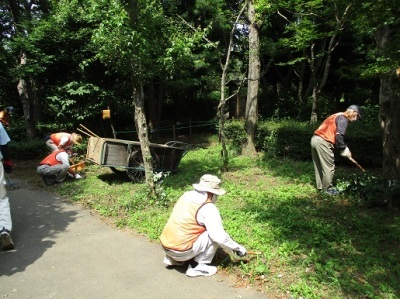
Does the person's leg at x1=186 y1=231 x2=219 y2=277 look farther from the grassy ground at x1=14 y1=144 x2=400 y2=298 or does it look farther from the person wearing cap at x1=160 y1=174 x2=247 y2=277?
the grassy ground at x1=14 y1=144 x2=400 y2=298

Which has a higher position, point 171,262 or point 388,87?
point 388,87

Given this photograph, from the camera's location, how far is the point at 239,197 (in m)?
6.29

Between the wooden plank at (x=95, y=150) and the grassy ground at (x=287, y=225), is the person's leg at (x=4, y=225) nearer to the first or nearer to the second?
the grassy ground at (x=287, y=225)

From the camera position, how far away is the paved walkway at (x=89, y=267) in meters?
3.44

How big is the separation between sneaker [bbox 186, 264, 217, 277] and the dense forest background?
3116 mm

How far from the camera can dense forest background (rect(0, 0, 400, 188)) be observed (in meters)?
5.58

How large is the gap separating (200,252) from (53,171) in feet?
17.4

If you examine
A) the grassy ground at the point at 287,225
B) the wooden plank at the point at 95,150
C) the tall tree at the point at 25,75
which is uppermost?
the tall tree at the point at 25,75

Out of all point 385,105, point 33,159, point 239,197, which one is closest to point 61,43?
point 33,159

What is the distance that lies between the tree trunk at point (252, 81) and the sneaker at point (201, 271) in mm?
6474

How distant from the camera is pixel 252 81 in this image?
385 inches

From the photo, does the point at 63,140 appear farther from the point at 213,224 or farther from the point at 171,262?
the point at 213,224

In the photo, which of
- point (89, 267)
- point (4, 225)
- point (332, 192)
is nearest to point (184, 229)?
point (89, 267)

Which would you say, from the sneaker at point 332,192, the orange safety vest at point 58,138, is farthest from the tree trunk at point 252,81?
the orange safety vest at point 58,138
